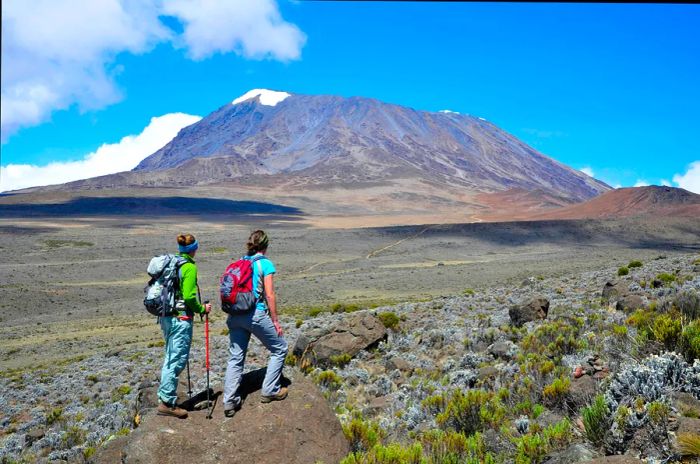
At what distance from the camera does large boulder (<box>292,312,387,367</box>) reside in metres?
8.95

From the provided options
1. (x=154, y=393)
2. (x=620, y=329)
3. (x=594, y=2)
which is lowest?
(x=154, y=393)

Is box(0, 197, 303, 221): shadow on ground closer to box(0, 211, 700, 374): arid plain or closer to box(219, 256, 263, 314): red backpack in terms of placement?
box(0, 211, 700, 374): arid plain

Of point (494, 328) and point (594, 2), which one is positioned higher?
point (594, 2)

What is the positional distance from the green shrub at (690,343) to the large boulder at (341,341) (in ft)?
17.9

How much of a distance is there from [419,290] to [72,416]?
21.1 m

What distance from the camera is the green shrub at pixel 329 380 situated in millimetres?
7402

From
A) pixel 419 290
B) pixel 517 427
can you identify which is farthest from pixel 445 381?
pixel 419 290

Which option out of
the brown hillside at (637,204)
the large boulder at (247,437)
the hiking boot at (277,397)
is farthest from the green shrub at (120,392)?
the brown hillside at (637,204)

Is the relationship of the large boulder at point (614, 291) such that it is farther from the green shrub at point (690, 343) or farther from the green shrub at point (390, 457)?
the green shrub at point (390, 457)

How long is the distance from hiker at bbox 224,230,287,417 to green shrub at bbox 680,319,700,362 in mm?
3738

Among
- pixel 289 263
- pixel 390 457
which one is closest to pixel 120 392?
pixel 390 457

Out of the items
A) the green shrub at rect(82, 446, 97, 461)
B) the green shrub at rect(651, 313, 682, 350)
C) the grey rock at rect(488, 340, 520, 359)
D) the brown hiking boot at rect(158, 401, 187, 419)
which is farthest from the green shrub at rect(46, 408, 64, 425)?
the green shrub at rect(651, 313, 682, 350)

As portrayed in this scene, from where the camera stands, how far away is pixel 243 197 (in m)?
108

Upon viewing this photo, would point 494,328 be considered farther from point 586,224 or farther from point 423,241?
point 586,224
